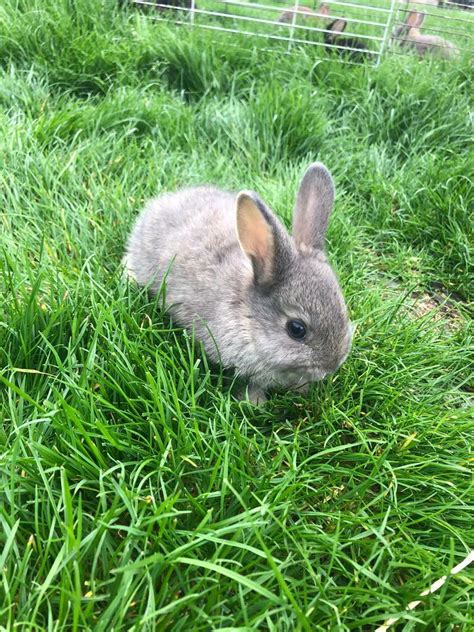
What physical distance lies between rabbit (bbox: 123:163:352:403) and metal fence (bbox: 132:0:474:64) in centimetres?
353

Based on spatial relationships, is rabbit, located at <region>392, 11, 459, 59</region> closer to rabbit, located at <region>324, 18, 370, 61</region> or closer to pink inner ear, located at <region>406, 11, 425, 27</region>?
pink inner ear, located at <region>406, 11, 425, 27</region>

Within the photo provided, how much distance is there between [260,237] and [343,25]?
4.87 m

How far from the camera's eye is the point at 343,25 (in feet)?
21.1

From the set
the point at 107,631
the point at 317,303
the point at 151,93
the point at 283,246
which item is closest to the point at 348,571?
the point at 107,631

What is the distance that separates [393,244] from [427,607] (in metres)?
2.68

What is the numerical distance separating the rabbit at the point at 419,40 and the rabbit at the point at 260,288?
14.9ft

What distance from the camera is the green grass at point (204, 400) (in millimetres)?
1841

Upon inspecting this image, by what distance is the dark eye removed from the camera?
278 cm

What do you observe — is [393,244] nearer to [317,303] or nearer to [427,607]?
[317,303]

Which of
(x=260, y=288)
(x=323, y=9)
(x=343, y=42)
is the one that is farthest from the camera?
(x=323, y=9)

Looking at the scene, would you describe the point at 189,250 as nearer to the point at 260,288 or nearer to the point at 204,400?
the point at 260,288

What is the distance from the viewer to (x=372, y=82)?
5430 millimetres

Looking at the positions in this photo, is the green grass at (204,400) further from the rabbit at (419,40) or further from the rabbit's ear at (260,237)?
the rabbit at (419,40)

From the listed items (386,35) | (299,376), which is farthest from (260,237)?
(386,35)
